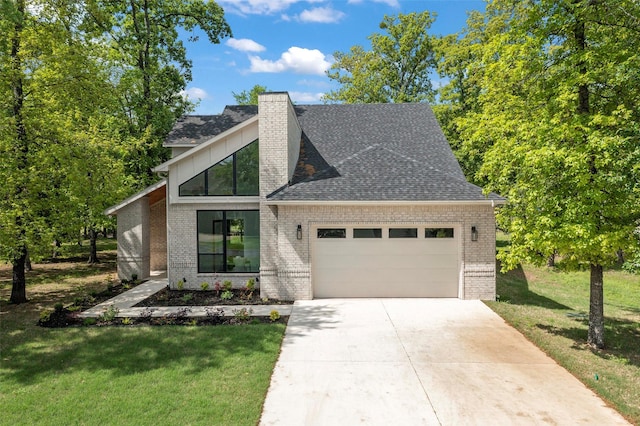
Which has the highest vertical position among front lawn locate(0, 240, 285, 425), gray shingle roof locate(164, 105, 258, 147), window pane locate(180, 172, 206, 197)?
gray shingle roof locate(164, 105, 258, 147)

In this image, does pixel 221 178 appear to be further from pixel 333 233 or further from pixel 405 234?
pixel 405 234

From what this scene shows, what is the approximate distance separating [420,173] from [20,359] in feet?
41.2

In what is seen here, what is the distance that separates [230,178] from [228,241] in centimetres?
248

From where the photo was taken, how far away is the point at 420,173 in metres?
13.0

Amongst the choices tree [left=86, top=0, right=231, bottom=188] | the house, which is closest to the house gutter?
the house

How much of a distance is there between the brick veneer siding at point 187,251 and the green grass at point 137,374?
14.3 feet

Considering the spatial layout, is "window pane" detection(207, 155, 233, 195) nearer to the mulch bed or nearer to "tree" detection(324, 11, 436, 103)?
the mulch bed

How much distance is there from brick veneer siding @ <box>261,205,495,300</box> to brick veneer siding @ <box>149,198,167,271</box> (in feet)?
27.7

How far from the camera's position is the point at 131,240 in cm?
1573

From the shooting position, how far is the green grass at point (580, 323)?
20.8ft

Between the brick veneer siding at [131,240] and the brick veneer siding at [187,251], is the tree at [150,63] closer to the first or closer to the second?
the brick veneer siding at [131,240]

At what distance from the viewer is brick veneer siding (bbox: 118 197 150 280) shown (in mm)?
15703

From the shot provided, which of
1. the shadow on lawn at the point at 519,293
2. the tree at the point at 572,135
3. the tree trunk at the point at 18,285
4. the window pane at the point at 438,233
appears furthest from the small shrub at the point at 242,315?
the shadow on lawn at the point at 519,293

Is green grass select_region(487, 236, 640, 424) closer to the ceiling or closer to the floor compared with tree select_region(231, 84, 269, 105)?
closer to the floor
